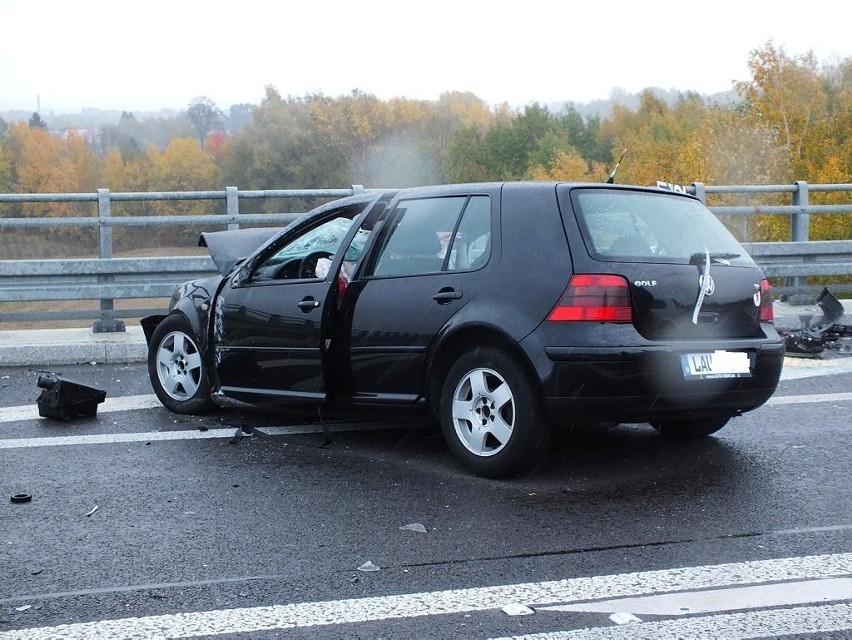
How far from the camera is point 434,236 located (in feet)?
19.7

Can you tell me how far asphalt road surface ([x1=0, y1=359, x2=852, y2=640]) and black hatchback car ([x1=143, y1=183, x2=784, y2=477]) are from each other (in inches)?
14.1

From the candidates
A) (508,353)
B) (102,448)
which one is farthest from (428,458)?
(102,448)

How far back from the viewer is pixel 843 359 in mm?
9602

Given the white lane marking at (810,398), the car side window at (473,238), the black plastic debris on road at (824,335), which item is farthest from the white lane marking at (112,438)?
the black plastic debris on road at (824,335)

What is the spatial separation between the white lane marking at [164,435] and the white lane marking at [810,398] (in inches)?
105

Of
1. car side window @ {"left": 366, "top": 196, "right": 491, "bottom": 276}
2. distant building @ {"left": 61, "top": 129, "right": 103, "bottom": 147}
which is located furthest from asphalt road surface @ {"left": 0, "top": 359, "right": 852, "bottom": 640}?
distant building @ {"left": 61, "top": 129, "right": 103, "bottom": 147}

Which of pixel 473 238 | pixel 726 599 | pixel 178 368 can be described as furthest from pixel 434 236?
pixel 726 599

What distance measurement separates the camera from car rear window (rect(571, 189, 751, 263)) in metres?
5.48

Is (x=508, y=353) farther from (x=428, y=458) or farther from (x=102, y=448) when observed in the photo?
(x=102, y=448)

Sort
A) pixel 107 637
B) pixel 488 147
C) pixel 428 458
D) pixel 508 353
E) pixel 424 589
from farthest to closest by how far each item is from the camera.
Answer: pixel 488 147, pixel 428 458, pixel 508 353, pixel 424 589, pixel 107 637

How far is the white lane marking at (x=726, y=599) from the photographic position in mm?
3707

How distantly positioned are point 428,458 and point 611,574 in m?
2.16

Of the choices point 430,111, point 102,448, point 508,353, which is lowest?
point 102,448

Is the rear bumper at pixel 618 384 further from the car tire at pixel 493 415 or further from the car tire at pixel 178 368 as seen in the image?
the car tire at pixel 178 368
